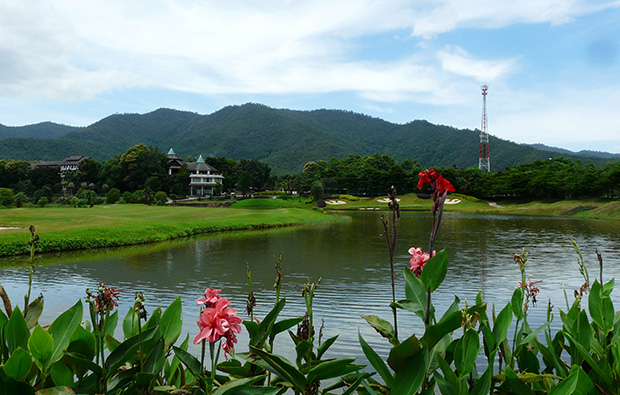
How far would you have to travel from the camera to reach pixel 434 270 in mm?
2189

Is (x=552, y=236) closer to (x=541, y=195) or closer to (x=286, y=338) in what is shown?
(x=286, y=338)

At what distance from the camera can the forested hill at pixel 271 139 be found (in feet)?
375

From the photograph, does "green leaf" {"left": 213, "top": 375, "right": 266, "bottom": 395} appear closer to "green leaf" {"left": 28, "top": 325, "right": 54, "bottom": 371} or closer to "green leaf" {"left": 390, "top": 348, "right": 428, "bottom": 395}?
"green leaf" {"left": 390, "top": 348, "right": 428, "bottom": 395}

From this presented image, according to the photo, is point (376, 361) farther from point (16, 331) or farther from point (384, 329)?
point (16, 331)

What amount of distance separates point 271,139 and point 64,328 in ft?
465

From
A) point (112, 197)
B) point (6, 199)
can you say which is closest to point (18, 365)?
point (6, 199)

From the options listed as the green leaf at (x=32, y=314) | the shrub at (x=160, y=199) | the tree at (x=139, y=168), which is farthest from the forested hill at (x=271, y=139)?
the green leaf at (x=32, y=314)

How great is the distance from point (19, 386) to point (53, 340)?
0.23 metres

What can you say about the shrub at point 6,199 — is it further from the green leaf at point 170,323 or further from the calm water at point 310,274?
the green leaf at point 170,323

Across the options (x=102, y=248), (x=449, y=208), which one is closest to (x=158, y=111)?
(x=449, y=208)

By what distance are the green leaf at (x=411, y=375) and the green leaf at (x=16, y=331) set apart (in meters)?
1.92

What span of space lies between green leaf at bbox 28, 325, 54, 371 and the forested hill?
116 metres

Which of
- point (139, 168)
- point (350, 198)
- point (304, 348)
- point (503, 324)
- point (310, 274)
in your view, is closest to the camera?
point (304, 348)

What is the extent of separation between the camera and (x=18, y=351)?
1876mm
